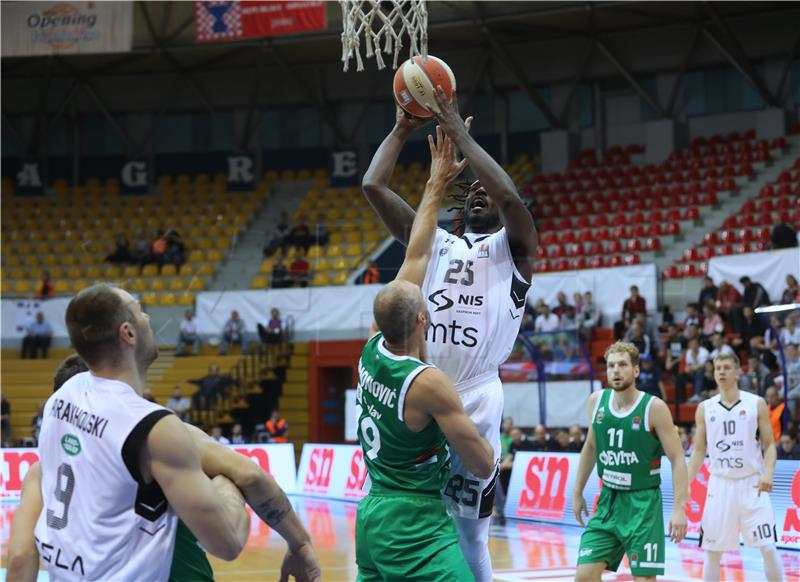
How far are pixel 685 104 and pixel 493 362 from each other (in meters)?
24.3

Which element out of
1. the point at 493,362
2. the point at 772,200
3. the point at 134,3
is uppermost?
the point at 134,3

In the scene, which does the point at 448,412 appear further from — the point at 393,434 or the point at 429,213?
the point at 429,213

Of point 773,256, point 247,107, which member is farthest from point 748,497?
point 247,107

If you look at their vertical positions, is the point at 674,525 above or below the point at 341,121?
below

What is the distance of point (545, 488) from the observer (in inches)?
628

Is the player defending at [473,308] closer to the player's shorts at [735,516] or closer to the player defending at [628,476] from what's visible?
the player defending at [628,476]

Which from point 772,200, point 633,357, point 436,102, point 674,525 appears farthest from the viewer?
point 772,200

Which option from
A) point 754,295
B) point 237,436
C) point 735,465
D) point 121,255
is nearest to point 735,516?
point 735,465

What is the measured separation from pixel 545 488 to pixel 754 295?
538 centimetres

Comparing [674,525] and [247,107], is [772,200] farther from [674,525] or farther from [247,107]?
[674,525]

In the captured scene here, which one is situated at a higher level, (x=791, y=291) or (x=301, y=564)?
(x=791, y=291)

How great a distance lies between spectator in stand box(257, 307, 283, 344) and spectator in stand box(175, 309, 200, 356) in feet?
4.20

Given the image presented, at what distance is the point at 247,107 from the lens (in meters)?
32.6

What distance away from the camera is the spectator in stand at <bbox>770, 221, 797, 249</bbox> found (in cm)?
2048
